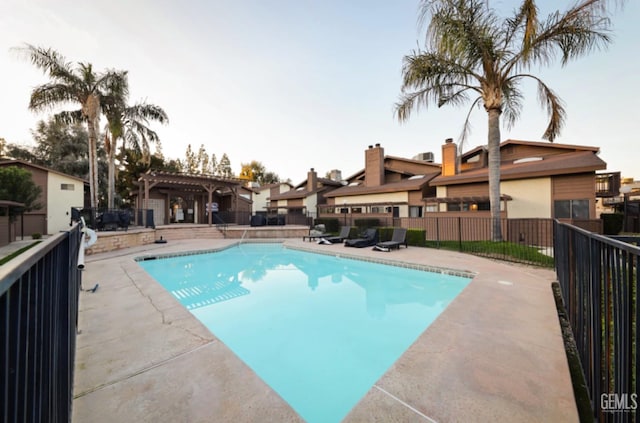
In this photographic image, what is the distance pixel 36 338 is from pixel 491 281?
7.25 metres

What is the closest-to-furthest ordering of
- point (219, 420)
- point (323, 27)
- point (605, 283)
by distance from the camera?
point (605, 283) → point (219, 420) → point (323, 27)

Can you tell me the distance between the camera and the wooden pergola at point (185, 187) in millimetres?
15545

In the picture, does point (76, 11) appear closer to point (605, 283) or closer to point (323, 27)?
point (323, 27)

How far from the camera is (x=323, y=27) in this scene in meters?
12.1

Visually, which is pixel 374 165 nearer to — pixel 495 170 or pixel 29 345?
pixel 495 170

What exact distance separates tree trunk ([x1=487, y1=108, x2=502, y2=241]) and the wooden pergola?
1507 centimetres

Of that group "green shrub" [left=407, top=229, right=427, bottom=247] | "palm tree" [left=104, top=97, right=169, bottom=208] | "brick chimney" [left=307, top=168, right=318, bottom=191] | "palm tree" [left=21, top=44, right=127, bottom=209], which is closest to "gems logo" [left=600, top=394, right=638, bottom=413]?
"green shrub" [left=407, top=229, right=427, bottom=247]

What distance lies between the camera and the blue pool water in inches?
132

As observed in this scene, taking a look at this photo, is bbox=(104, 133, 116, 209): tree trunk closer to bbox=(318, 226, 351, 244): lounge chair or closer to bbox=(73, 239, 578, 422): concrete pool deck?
bbox=(318, 226, 351, 244): lounge chair

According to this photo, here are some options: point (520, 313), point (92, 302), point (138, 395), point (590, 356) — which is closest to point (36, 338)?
point (138, 395)

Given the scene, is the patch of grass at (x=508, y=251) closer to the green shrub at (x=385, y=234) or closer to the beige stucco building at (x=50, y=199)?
the green shrub at (x=385, y=234)

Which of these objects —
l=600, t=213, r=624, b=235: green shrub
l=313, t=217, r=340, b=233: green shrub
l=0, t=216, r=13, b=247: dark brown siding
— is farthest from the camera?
l=313, t=217, r=340, b=233: green shrub

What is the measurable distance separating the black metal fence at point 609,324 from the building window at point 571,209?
13580 millimetres

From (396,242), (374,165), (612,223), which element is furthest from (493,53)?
(374,165)
